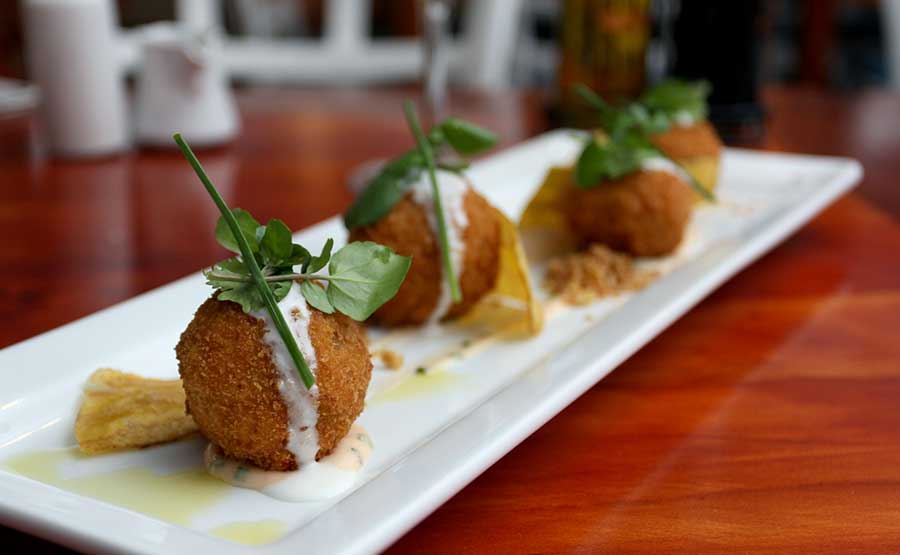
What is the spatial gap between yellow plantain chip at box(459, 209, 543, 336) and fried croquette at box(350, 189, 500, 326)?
0.02 metres

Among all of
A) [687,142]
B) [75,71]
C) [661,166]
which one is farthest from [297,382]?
[75,71]

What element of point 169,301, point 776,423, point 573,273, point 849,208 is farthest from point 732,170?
point 169,301

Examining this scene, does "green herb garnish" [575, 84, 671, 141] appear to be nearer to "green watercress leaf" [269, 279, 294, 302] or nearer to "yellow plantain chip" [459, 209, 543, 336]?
"yellow plantain chip" [459, 209, 543, 336]

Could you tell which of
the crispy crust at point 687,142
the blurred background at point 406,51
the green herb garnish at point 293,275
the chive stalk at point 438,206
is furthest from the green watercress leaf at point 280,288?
the blurred background at point 406,51

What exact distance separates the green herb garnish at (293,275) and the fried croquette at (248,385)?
0.06 ft

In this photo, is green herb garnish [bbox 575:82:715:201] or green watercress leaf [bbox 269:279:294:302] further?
green herb garnish [bbox 575:82:715:201]

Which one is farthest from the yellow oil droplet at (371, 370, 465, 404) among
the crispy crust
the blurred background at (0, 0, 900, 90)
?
the blurred background at (0, 0, 900, 90)

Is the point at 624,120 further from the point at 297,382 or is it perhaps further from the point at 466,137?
the point at 297,382

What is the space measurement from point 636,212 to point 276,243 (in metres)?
0.76

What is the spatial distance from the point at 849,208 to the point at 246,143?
4.06ft

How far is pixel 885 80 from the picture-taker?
211 inches

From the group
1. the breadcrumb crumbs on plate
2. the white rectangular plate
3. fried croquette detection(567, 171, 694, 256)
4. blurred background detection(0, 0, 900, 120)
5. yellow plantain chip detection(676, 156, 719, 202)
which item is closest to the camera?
the white rectangular plate

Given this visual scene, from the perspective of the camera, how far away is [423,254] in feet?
4.14

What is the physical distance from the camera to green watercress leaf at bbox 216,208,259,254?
0.90 m
